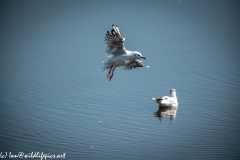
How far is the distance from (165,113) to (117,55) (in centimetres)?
311

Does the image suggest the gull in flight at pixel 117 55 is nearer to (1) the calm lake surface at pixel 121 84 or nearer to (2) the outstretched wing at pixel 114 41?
(2) the outstretched wing at pixel 114 41

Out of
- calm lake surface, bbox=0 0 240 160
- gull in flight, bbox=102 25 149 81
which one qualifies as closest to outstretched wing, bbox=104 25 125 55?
gull in flight, bbox=102 25 149 81

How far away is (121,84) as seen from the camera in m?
18.4

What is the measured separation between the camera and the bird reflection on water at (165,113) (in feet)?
51.4

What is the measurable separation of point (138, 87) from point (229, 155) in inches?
225

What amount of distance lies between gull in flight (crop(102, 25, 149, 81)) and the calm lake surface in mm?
1771

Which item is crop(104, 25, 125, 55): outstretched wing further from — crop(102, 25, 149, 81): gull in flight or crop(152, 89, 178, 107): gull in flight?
crop(152, 89, 178, 107): gull in flight

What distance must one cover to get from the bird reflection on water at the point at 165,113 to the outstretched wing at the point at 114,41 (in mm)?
2934

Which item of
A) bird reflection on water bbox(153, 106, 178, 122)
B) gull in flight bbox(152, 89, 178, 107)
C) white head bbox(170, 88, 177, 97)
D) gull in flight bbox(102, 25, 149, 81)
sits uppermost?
white head bbox(170, 88, 177, 97)

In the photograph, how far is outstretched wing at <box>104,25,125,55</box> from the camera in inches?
526

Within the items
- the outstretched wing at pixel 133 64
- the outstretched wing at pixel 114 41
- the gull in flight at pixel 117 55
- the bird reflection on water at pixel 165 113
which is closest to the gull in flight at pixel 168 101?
the bird reflection on water at pixel 165 113

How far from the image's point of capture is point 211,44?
911 inches

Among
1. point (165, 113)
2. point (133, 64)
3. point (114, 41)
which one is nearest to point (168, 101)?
point (165, 113)

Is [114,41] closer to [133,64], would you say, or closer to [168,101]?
[133,64]
